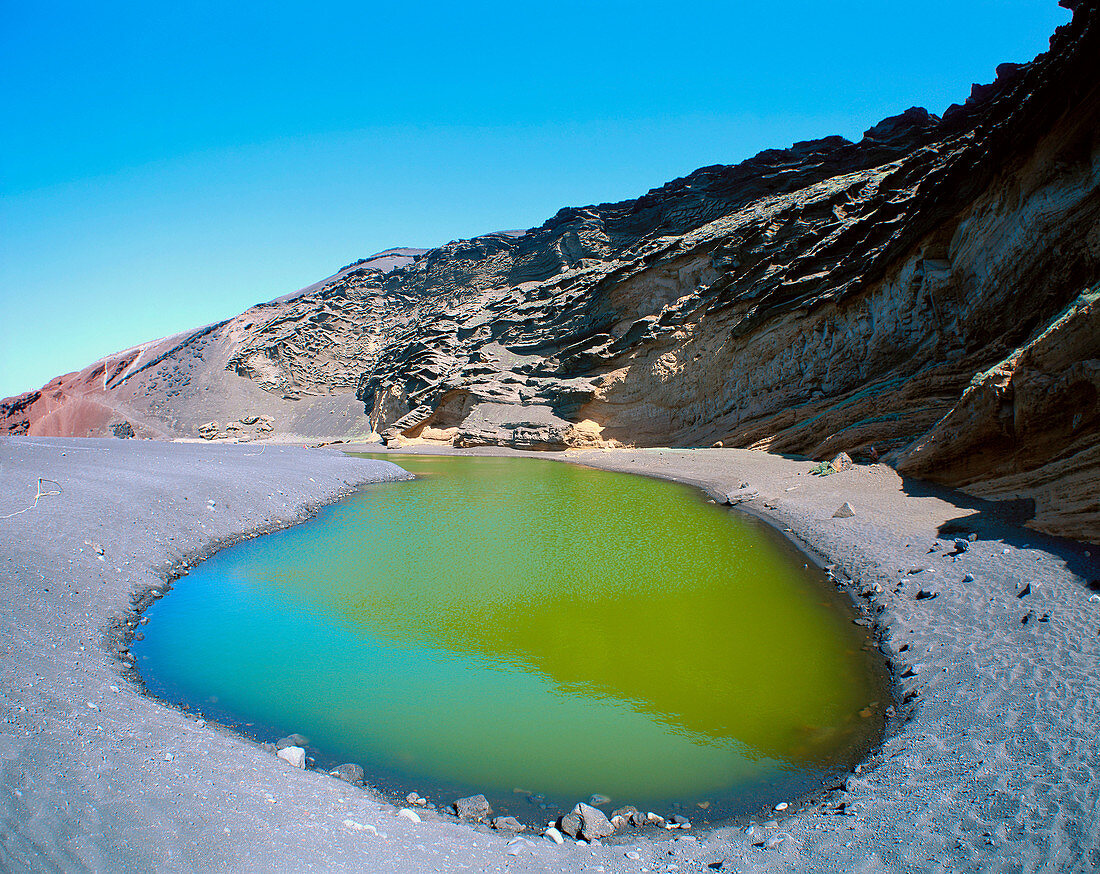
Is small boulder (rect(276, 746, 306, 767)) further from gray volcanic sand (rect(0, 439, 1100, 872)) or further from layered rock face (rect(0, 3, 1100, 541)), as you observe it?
layered rock face (rect(0, 3, 1100, 541))

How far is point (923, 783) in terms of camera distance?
3689 millimetres

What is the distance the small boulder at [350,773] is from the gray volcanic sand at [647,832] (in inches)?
6.9

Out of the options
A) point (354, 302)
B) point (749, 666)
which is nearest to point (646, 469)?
point (749, 666)

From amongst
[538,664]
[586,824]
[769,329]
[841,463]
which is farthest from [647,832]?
[769,329]

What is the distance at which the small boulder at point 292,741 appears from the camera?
177 inches

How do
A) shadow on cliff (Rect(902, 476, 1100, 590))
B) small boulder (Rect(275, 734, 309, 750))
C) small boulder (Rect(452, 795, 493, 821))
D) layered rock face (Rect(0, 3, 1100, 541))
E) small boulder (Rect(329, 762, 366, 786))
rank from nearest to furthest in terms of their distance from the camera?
small boulder (Rect(452, 795, 493, 821)), small boulder (Rect(329, 762, 366, 786)), small boulder (Rect(275, 734, 309, 750)), shadow on cliff (Rect(902, 476, 1100, 590)), layered rock face (Rect(0, 3, 1100, 541))

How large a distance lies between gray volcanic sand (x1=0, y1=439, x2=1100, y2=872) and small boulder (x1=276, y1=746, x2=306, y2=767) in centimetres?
14

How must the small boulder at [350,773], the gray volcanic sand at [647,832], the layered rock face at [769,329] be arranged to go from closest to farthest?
the gray volcanic sand at [647,832] → the small boulder at [350,773] → the layered rock face at [769,329]

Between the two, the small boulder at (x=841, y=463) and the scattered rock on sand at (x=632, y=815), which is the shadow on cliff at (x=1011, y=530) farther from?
the scattered rock on sand at (x=632, y=815)

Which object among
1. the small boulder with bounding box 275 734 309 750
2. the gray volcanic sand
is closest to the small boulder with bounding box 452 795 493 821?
the gray volcanic sand

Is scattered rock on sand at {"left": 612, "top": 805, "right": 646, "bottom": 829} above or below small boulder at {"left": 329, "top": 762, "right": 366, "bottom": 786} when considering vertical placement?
below

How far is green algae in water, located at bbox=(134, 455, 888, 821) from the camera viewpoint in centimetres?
436

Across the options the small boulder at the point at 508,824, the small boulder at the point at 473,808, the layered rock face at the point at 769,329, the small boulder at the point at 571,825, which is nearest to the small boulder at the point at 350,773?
the small boulder at the point at 473,808

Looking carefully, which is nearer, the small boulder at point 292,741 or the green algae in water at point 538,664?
the green algae in water at point 538,664
